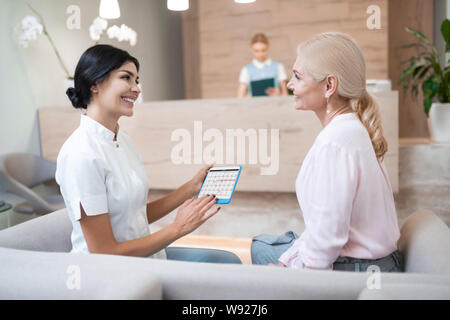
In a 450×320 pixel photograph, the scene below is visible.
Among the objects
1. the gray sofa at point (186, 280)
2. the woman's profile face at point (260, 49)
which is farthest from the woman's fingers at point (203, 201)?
the woman's profile face at point (260, 49)

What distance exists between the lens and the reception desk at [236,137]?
2.73m

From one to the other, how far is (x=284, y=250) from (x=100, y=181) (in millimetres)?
611

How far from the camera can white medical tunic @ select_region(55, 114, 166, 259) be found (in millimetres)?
1148

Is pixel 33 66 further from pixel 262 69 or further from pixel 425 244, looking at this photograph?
pixel 425 244

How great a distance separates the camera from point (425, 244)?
1.09m

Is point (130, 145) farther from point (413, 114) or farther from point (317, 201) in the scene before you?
point (413, 114)

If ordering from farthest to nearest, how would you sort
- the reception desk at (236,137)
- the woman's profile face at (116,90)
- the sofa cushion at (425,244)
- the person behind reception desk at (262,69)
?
1. the person behind reception desk at (262,69)
2. the reception desk at (236,137)
3. the woman's profile face at (116,90)
4. the sofa cushion at (425,244)

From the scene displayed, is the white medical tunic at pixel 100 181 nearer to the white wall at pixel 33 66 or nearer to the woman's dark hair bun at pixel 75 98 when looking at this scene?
the woman's dark hair bun at pixel 75 98

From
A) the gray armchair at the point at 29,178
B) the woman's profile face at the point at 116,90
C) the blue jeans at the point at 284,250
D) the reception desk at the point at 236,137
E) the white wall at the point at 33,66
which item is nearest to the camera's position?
the blue jeans at the point at 284,250

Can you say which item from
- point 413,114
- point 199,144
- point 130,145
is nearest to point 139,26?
point 199,144

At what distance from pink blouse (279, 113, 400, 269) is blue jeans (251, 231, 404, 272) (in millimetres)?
19

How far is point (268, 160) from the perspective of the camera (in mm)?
2838

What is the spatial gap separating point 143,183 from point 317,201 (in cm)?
59

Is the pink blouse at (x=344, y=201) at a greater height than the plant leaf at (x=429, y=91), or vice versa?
the plant leaf at (x=429, y=91)
